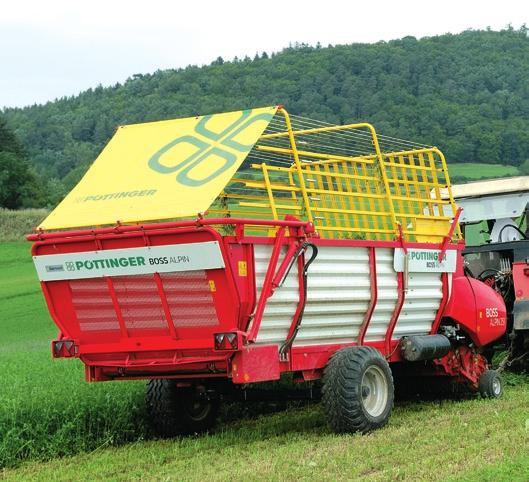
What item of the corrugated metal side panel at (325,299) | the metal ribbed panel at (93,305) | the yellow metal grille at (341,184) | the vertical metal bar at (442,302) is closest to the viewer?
the corrugated metal side panel at (325,299)

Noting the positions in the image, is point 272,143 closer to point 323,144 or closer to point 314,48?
point 323,144

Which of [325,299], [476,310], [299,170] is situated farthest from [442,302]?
[299,170]

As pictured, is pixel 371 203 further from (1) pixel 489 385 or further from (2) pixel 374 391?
(1) pixel 489 385

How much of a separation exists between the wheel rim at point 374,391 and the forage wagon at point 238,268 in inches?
0.5

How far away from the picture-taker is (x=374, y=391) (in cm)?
920

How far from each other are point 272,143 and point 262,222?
2.10 metres

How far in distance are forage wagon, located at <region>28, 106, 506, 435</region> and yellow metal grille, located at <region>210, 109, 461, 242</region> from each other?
3 cm

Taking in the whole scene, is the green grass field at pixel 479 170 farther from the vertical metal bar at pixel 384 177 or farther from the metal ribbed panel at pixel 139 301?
the metal ribbed panel at pixel 139 301

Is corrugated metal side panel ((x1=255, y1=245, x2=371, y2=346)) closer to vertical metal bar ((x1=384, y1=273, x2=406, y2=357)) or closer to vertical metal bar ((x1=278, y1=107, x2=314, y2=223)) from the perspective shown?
vertical metal bar ((x1=278, y1=107, x2=314, y2=223))

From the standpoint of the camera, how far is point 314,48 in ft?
245

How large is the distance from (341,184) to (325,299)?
1574mm

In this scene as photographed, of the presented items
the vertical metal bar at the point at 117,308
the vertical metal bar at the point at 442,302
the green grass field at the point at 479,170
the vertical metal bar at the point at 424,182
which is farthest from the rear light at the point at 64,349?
the green grass field at the point at 479,170

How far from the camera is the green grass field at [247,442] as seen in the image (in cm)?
715

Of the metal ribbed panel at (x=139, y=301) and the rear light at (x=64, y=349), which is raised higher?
the metal ribbed panel at (x=139, y=301)
